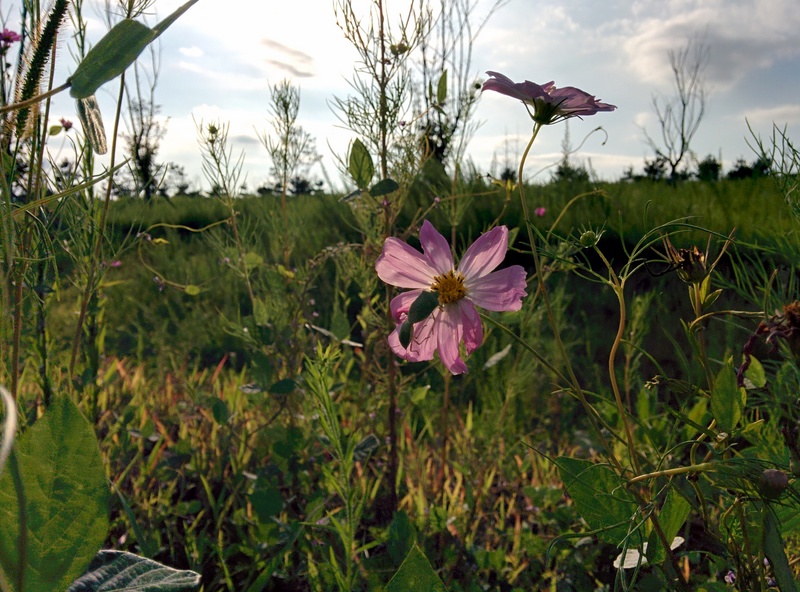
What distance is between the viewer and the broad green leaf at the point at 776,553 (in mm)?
502

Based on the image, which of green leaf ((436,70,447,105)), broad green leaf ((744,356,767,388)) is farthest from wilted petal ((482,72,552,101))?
green leaf ((436,70,447,105))

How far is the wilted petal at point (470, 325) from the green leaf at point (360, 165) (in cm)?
46

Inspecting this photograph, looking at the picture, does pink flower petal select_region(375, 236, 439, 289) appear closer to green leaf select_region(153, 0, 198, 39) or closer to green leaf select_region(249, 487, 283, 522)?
green leaf select_region(153, 0, 198, 39)

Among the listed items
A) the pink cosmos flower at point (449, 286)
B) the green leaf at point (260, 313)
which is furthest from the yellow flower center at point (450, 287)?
the green leaf at point (260, 313)

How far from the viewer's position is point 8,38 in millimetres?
1115

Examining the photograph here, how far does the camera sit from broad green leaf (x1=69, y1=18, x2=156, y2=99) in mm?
411

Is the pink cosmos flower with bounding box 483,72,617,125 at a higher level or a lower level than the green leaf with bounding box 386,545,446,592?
higher

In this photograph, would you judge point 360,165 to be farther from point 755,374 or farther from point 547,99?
point 755,374

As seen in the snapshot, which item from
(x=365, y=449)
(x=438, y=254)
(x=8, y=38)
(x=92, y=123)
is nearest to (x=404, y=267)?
(x=438, y=254)

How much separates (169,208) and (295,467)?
4.73 m

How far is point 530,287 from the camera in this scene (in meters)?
2.34

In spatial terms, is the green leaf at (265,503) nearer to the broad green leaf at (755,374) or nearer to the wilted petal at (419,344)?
the wilted petal at (419,344)

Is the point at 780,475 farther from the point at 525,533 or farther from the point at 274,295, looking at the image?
the point at 274,295

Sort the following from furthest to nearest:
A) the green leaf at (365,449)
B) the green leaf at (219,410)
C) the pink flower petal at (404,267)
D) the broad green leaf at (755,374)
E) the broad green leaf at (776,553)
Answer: the green leaf at (219,410)
the green leaf at (365,449)
the broad green leaf at (755,374)
the pink flower petal at (404,267)
the broad green leaf at (776,553)
